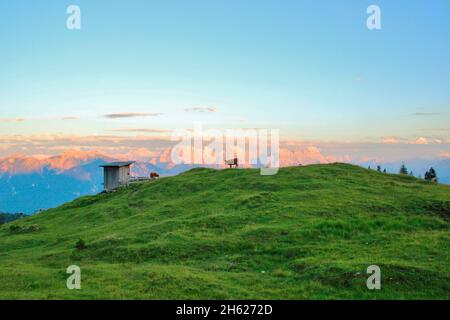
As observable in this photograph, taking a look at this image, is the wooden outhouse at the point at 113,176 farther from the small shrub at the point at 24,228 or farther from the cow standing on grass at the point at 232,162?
the small shrub at the point at 24,228

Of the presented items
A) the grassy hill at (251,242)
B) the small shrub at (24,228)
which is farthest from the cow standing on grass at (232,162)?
the small shrub at (24,228)

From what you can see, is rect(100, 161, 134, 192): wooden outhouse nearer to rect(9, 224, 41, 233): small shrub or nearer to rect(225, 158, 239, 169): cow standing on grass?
rect(225, 158, 239, 169): cow standing on grass

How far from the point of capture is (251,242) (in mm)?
32000

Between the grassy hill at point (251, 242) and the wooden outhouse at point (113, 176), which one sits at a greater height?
the wooden outhouse at point (113, 176)

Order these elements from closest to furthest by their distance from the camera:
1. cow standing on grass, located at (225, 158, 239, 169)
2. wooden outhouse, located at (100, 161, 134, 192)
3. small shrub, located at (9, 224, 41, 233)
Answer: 1. small shrub, located at (9, 224, 41, 233)
2. cow standing on grass, located at (225, 158, 239, 169)
3. wooden outhouse, located at (100, 161, 134, 192)

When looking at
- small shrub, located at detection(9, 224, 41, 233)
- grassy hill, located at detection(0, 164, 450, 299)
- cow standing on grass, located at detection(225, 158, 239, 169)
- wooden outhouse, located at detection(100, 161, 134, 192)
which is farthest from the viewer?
wooden outhouse, located at detection(100, 161, 134, 192)

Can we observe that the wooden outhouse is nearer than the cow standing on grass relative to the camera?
No

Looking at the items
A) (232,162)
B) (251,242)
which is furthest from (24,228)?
(251,242)

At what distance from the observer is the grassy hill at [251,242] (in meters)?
22.3

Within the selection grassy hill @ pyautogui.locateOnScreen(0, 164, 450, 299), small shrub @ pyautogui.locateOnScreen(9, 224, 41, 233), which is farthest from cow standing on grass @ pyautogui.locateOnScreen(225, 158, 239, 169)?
small shrub @ pyautogui.locateOnScreen(9, 224, 41, 233)

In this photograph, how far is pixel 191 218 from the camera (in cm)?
4153

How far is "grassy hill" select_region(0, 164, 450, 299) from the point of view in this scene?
22.3m

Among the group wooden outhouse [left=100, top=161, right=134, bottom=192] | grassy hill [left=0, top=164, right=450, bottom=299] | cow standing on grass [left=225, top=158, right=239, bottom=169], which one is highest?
cow standing on grass [left=225, top=158, right=239, bottom=169]
